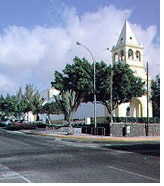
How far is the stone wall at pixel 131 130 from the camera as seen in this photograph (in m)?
25.0

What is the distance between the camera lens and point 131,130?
85.0ft

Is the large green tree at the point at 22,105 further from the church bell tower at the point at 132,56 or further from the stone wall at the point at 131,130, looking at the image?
the stone wall at the point at 131,130

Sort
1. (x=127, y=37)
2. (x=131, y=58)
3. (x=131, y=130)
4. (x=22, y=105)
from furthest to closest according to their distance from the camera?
(x=22, y=105) < (x=131, y=58) < (x=127, y=37) < (x=131, y=130)

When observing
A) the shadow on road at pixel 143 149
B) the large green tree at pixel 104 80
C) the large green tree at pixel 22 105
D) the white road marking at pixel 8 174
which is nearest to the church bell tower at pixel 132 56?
the large green tree at pixel 104 80

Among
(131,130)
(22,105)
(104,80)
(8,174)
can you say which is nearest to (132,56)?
(104,80)

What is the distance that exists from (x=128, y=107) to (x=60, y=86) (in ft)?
49.9

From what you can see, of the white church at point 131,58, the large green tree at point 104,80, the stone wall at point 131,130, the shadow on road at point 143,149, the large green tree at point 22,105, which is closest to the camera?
the shadow on road at point 143,149

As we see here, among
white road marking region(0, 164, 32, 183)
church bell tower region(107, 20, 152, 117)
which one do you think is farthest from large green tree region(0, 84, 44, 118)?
white road marking region(0, 164, 32, 183)

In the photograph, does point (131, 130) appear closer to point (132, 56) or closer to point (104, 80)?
point (104, 80)

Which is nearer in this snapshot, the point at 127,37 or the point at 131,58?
the point at 127,37

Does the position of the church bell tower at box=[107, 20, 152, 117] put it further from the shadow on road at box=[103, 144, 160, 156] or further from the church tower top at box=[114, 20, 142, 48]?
the shadow on road at box=[103, 144, 160, 156]

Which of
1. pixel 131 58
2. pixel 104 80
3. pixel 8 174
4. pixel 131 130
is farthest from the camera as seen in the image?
pixel 131 58

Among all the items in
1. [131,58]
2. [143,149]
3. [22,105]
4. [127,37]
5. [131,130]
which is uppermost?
[127,37]
